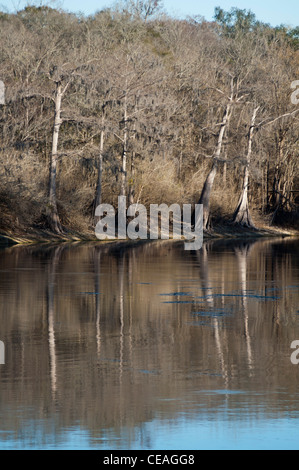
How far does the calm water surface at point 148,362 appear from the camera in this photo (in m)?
8.41

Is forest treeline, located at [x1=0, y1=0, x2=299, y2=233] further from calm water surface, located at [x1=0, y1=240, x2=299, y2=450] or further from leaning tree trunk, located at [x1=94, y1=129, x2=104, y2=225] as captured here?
calm water surface, located at [x1=0, y1=240, x2=299, y2=450]

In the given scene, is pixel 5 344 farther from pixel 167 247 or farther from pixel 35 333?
pixel 167 247

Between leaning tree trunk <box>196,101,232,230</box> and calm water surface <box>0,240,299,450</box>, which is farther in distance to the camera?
leaning tree trunk <box>196,101,232,230</box>

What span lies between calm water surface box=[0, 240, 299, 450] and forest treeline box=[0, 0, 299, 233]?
70.1ft

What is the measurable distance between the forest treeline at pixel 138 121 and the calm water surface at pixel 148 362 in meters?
21.4

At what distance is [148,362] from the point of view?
1188 cm

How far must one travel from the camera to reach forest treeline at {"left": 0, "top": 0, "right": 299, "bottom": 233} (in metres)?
44.8

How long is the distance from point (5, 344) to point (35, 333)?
115cm

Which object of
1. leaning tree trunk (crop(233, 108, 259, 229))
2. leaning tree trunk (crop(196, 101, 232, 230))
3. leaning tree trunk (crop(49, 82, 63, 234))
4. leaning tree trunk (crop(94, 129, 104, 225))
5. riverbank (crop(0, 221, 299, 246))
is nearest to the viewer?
riverbank (crop(0, 221, 299, 246))

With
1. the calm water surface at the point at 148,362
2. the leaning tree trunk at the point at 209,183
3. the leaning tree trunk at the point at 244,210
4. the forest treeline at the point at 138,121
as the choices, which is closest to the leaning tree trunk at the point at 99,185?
the forest treeline at the point at 138,121

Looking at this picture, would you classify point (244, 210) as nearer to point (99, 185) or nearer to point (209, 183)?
point (209, 183)

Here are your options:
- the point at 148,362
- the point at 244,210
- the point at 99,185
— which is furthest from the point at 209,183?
the point at 148,362

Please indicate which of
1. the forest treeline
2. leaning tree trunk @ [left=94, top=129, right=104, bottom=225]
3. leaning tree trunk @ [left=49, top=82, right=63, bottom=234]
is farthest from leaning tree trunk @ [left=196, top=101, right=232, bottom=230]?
leaning tree trunk @ [left=49, top=82, right=63, bottom=234]
